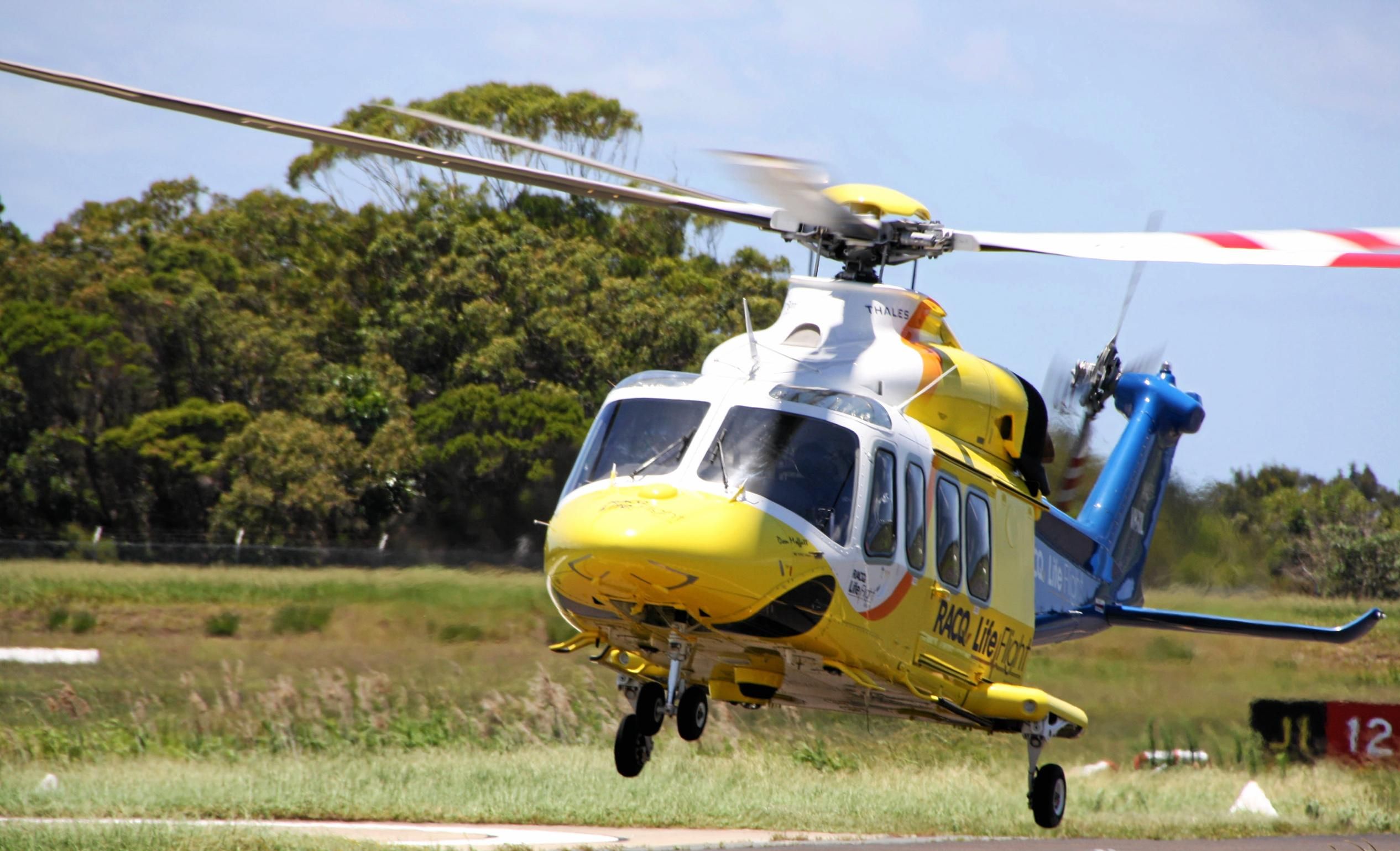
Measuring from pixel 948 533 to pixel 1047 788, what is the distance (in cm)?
243

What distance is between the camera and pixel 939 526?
9.86m

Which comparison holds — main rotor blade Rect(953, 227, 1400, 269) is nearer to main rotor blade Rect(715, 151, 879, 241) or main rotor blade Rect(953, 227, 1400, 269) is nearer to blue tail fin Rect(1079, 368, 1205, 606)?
main rotor blade Rect(715, 151, 879, 241)

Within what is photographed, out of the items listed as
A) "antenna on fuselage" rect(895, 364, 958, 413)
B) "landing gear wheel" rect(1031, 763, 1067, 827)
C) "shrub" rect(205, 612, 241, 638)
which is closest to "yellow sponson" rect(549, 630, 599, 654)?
"antenna on fuselage" rect(895, 364, 958, 413)

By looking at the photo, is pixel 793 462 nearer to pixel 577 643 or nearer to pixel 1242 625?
pixel 577 643

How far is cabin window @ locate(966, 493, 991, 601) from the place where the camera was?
10297 mm

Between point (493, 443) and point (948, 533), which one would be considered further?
point (493, 443)

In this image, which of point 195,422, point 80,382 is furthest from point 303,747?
point 80,382

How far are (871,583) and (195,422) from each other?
3158 centimetres

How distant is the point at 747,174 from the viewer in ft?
25.0

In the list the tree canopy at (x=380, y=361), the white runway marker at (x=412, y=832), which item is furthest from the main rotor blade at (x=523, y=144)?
the tree canopy at (x=380, y=361)

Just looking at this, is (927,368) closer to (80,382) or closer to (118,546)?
(118,546)

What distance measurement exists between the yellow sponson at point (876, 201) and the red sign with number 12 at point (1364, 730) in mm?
12282

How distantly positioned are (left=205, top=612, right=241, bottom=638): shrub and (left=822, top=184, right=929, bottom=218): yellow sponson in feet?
47.5

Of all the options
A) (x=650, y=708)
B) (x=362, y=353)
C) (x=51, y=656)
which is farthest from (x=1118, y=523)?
(x=362, y=353)
